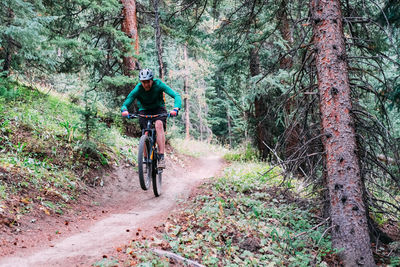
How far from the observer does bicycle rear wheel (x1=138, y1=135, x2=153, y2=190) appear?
6.14m

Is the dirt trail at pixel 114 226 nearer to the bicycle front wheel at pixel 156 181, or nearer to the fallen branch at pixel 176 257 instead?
the bicycle front wheel at pixel 156 181

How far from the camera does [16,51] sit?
9.83m

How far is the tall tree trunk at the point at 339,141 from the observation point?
421 cm

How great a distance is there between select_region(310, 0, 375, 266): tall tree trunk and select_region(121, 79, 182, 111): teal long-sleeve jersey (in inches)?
132

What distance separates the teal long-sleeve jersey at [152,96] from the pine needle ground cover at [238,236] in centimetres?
247

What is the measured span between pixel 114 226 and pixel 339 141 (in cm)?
417

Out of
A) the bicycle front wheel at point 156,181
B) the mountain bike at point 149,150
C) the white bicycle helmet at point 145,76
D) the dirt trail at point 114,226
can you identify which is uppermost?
the white bicycle helmet at point 145,76

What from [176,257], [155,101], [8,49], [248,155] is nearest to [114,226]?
[176,257]

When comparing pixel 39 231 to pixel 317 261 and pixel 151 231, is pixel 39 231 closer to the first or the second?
pixel 151 231

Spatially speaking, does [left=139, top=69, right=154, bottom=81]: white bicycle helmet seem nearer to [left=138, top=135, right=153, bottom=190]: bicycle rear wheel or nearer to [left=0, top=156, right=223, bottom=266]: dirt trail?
[left=138, top=135, right=153, bottom=190]: bicycle rear wheel

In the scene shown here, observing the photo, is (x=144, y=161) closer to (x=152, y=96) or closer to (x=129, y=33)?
(x=152, y=96)

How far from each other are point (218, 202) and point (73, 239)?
282 cm

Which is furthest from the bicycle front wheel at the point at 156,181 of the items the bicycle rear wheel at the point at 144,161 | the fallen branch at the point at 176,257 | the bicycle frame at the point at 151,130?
the fallen branch at the point at 176,257

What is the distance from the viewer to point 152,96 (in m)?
6.71
